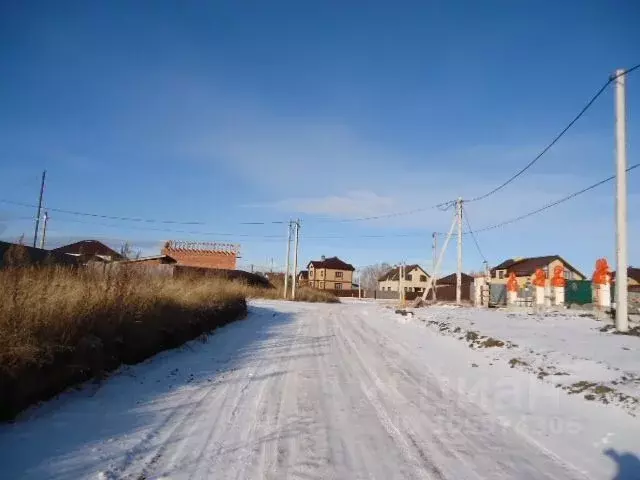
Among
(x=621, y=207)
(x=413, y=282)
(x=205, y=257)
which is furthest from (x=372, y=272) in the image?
(x=621, y=207)

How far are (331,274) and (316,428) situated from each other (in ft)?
355

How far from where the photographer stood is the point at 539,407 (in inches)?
297

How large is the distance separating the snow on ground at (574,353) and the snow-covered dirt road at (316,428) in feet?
1.13

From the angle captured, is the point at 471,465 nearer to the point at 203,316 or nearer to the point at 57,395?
the point at 57,395

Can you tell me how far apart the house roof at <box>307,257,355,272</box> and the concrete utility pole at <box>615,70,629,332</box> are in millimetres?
100398

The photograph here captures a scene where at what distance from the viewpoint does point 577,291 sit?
35.9 meters

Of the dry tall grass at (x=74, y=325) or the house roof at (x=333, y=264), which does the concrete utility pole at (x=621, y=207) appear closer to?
the dry tall grass at (x=74, y=325)

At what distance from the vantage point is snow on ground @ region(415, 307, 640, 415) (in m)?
7.73

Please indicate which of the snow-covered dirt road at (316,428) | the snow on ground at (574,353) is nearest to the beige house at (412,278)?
the snow on ground at (574,353)

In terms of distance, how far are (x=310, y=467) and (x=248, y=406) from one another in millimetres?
2406

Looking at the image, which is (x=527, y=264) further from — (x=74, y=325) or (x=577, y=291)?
(x=74, y=325)

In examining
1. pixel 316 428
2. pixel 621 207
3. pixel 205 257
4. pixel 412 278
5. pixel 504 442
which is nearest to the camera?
pixel 504 442

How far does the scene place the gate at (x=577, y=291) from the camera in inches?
1386

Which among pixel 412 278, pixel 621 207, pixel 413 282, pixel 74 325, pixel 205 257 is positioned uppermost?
pixel 412 278
